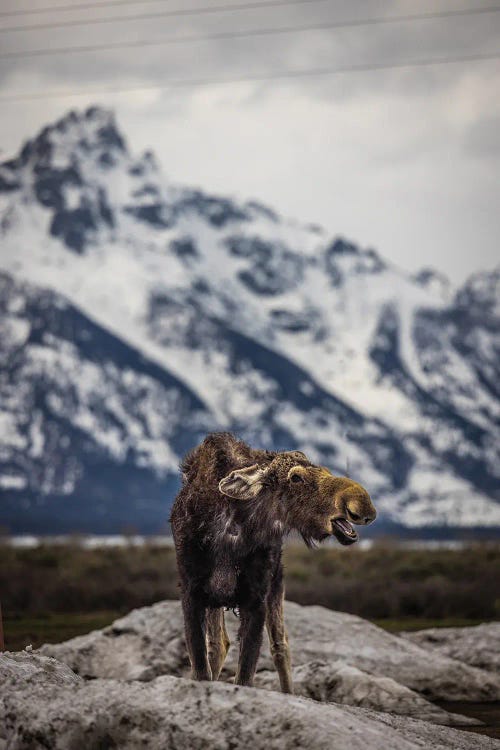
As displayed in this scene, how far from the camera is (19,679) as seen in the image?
12.6m

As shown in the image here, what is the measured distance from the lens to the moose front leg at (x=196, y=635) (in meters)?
13.5

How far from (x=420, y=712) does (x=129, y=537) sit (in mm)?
47627

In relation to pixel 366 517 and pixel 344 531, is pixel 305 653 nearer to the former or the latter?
pixel 344 531

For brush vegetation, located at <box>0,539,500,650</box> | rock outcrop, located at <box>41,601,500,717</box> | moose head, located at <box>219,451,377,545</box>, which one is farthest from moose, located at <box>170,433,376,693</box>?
brush vegetation, located at <box>0,539,500,650</box>

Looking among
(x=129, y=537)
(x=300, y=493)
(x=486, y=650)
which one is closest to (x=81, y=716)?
(x=300, y=493)

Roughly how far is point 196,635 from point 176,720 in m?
2.06

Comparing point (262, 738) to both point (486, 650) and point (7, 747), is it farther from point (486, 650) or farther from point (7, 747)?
point (486, 650)

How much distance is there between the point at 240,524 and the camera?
13094mm

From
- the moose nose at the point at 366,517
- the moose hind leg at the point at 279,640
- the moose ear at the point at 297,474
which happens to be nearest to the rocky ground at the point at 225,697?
the moose hind leg at the point at 279,640

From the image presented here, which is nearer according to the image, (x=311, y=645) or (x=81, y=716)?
(x=81, y=716)

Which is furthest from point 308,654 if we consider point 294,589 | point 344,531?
point 294,589

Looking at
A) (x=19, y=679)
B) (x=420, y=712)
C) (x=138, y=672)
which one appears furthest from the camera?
(x=138, y=672)

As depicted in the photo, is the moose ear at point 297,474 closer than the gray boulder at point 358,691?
Yes

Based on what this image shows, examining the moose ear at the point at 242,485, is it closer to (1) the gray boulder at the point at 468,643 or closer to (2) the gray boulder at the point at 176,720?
(2) the gray boulder at the point at 176,720
